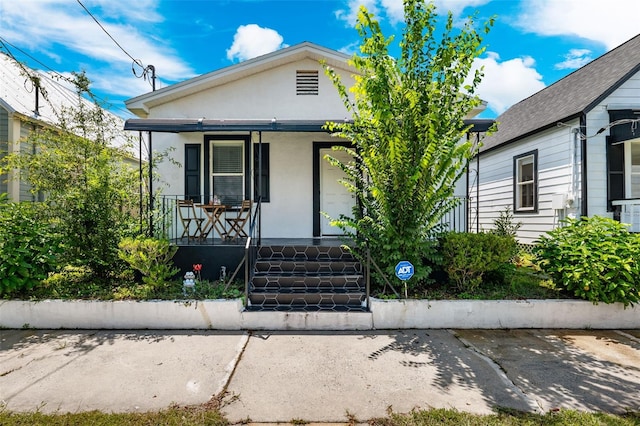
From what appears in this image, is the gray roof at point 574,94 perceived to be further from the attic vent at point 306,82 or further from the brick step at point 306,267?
the brick step at point 306,267

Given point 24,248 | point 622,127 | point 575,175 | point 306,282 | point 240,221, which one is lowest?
point 306,282

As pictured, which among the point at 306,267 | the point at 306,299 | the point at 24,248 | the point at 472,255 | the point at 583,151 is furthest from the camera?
the point at 583,151

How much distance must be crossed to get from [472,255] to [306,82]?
5.02 meters

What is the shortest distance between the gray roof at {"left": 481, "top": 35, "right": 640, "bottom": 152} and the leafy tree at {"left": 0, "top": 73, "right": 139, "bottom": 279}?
7482 mm

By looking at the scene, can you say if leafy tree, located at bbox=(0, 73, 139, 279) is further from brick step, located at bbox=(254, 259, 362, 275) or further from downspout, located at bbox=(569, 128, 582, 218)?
downspout, located at bbox=(569, 128, 582, 218)

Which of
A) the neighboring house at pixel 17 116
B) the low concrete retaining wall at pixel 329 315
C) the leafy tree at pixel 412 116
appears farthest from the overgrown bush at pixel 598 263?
the neighboring house at pixel 17 116

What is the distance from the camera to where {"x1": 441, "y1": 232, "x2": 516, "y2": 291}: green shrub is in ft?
16.3

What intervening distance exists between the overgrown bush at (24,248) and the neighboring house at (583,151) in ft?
22.9

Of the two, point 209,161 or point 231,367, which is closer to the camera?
point 231,367

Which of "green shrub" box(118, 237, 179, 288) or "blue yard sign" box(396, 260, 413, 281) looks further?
"green shrub" box(118, 237, 179, 288)

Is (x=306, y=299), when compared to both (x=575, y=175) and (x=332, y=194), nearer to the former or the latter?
(x=332, y=194)

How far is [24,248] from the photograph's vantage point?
4.73 m

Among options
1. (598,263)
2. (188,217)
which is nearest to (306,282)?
(188,217)

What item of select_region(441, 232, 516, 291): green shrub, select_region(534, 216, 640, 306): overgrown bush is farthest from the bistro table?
select_region(534, 216, 640, 306): overgrown bush
